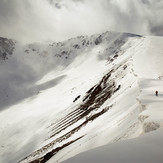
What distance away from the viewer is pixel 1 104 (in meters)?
170

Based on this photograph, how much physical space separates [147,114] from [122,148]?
28.6ft

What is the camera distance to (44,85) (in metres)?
198

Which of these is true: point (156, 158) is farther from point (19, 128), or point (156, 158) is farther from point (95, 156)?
point (19, 128)

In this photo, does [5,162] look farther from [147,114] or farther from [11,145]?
[147,114]

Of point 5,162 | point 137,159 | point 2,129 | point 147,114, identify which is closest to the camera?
point 137,159

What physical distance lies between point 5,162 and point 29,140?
10801 mm

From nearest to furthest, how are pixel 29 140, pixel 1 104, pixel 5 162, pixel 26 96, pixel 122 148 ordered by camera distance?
pixel 122 148, pixel 5 162, pixel 29 140, pixel 1 104, pixel 26 96

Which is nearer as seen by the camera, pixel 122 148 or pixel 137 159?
pixel 137 159

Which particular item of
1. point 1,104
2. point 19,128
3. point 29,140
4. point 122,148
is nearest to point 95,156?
point 122,148

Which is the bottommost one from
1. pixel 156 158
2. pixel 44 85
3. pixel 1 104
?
pixel 156 158

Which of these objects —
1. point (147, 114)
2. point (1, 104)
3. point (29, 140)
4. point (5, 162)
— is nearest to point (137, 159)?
point (147, 114)

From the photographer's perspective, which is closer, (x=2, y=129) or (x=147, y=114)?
(x=147, y=114)

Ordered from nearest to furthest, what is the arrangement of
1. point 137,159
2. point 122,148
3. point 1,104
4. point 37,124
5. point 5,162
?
point 137,159 < point 122,148 < point 5,162 < point 37,124 < point 1,104

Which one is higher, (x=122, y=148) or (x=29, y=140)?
(x=29, y=140)
